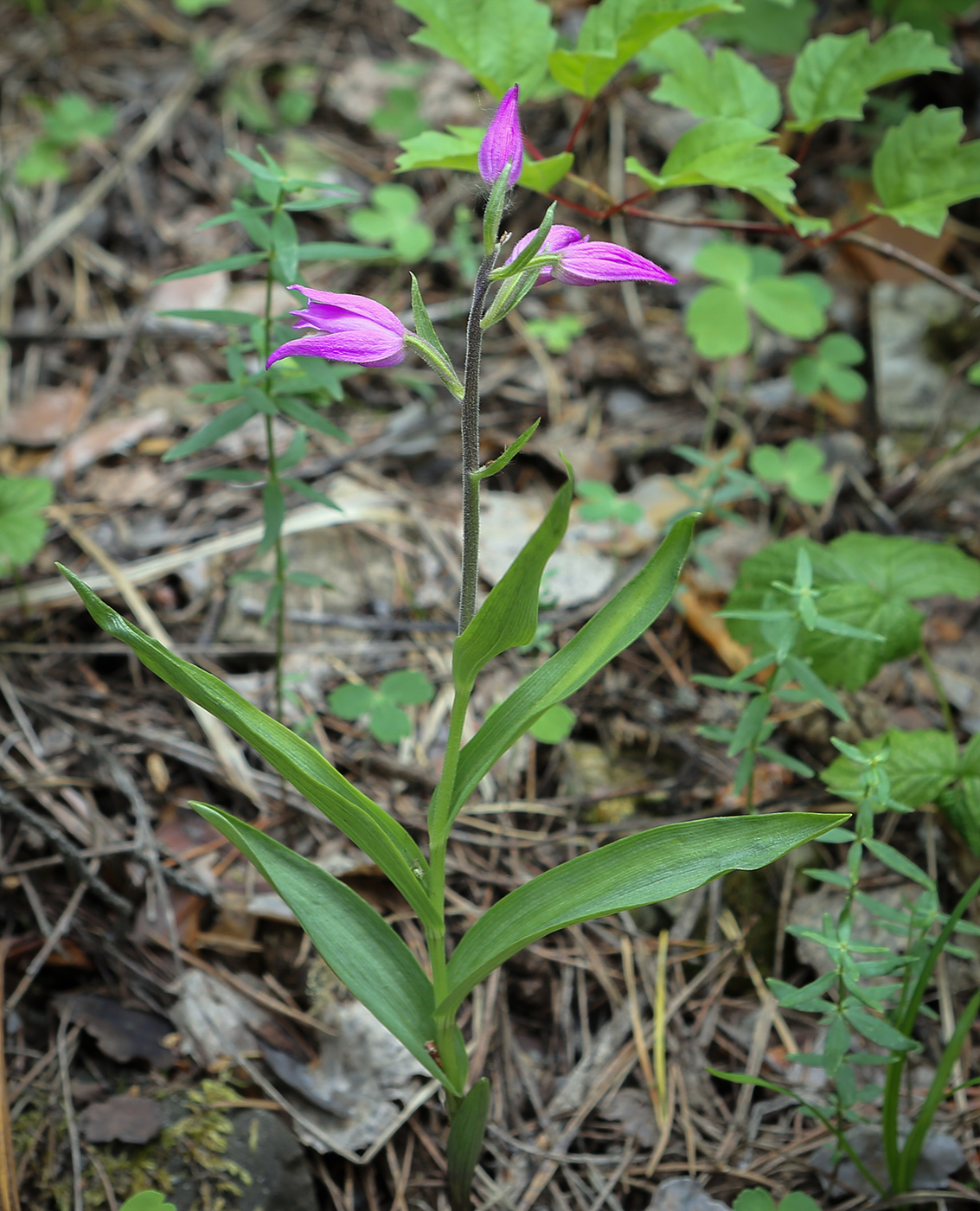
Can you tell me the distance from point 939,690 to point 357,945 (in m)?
1.36

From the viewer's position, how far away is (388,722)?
6.43 ft

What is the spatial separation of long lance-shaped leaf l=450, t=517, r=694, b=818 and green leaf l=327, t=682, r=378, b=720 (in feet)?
2.06

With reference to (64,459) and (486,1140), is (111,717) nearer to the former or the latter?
(64,459)

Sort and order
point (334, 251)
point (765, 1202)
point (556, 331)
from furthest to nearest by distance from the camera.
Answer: point (556, 331), point (334, 251), point (765, 1202)

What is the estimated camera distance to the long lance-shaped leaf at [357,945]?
134cm

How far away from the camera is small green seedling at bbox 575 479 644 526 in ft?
7.62

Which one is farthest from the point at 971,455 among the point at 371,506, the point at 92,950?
the point at 92,950

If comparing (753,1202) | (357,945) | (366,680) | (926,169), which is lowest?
(753,1202)

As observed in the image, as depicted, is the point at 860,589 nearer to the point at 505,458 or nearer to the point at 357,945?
the point at 505,458

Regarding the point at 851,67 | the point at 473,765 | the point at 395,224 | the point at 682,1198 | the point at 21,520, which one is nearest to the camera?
the point at 473,765

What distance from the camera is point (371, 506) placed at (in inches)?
102

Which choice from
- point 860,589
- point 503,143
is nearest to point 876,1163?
point 860,589

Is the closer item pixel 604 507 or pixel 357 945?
pixel 357 945

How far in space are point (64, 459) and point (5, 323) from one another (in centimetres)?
61
